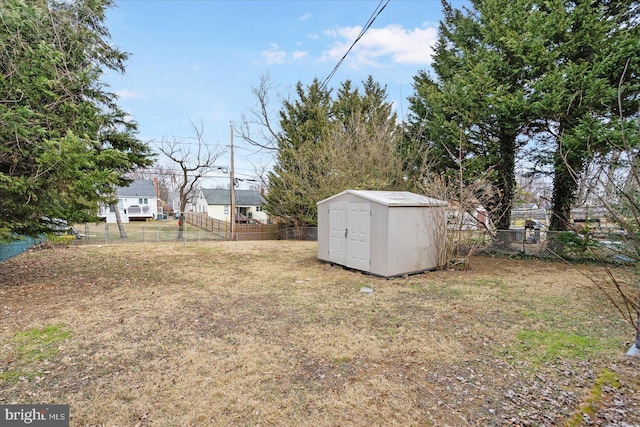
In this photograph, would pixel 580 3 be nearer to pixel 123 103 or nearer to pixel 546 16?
pixel 546 16

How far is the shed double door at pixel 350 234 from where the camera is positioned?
6987 mm

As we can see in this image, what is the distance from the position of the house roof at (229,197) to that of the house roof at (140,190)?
5.83 meters

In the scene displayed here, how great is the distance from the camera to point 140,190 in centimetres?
3297

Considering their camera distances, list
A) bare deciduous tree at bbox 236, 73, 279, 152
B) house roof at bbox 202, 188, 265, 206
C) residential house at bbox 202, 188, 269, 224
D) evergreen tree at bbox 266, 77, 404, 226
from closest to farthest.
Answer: evergreen tree at bbox 266, 77, 404, 226
bare deciduous tree at bbox 236, 73, 279, 152
residential house at bbox 202, 188, 269, 224
house roof at bbox 202, 188, 265, 206

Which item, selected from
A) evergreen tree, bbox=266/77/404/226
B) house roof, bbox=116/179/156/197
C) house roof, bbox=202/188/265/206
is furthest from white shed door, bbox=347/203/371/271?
house roof, bbox=116/179/156/197

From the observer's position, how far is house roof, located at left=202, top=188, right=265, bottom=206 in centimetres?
3167

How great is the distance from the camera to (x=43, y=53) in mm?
4578

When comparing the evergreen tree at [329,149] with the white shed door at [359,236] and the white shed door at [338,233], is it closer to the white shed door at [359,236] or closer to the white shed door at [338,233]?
the white shed door at [338,233]

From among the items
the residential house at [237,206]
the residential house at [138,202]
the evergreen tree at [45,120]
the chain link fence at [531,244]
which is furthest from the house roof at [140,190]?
the chain link fence at [531,244]

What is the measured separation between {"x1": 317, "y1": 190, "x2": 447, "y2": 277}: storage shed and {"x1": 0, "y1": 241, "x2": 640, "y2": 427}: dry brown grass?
0.64 metres

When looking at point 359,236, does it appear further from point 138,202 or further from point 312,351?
point 138,202

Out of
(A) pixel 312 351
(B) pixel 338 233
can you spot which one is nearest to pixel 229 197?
(B) pixel 338 233
